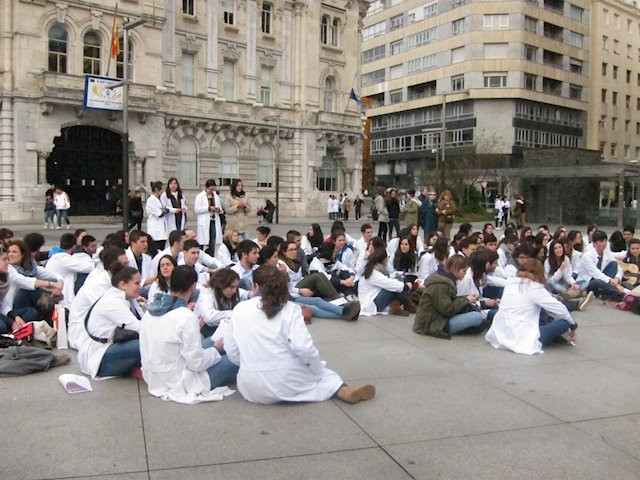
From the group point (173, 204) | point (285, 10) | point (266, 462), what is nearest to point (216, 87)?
point (285, 10)

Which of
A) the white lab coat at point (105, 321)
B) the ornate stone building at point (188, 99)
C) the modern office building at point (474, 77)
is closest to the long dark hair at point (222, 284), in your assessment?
the white lab coat at point (105, 321)

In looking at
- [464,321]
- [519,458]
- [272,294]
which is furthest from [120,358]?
[464,321]

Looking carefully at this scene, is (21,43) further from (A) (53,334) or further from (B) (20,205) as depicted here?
(A) (53,334)

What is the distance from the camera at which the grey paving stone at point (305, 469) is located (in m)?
4.16

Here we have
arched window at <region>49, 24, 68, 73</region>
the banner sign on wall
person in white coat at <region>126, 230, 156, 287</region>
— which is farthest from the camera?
arched window at <region>49, 24, 68, 73</region>

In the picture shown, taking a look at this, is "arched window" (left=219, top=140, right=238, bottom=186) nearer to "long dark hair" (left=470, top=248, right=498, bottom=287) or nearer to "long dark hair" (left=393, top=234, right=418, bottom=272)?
"long dark hair" (left=393, top=234, right=418, bottom=272)

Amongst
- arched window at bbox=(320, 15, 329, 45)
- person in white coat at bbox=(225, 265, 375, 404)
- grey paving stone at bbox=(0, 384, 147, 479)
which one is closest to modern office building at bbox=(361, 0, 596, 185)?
arched window at bbox=(320, 15, 329, 45)

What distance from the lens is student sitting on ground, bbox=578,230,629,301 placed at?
10992 millimetres

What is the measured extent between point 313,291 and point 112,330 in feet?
14.0

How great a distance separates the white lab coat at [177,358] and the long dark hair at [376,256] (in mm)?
3974

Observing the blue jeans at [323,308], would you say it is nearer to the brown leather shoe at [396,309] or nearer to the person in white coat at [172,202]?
the brown leather shoe at [396,309]

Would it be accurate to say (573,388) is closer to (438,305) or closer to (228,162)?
(438,305)

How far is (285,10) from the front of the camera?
3944 centimetres

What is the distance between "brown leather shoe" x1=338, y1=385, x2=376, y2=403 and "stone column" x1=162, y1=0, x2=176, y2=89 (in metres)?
31.3
